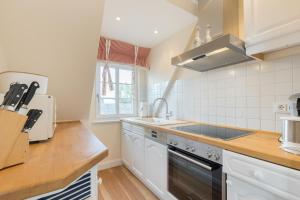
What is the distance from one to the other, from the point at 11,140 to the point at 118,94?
2298 millimetres

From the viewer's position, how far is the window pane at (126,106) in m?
2.86

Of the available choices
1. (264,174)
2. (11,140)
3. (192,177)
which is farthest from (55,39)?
(264,174)

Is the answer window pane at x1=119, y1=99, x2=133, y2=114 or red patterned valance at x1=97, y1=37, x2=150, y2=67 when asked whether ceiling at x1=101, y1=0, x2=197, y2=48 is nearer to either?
red patterned valance at x1=97, y1=37, x2=150, y2=67

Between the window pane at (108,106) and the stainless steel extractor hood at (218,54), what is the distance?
1.51 metres

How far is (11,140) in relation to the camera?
0.55 m

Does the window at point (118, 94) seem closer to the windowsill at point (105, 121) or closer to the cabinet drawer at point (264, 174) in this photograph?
the windowsill at point (105, 121)

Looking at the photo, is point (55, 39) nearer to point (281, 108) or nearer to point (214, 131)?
point (214, 131)

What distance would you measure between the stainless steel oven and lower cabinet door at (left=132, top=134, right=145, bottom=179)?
22.5 inches

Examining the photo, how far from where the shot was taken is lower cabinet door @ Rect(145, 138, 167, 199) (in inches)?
63.5

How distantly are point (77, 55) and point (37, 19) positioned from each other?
0.39 metres

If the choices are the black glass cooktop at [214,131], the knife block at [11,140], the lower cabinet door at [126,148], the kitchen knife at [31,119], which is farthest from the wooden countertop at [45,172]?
the lower cabinet door at [126,148]

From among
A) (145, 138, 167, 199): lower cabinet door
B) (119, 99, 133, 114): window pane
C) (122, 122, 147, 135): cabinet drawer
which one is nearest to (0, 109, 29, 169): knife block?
(145, 138, 167, 199): lower cabinet door

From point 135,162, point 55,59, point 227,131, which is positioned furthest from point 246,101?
point 55,59

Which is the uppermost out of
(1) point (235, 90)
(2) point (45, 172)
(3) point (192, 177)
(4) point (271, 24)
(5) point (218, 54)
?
(4) point (271, 24)
